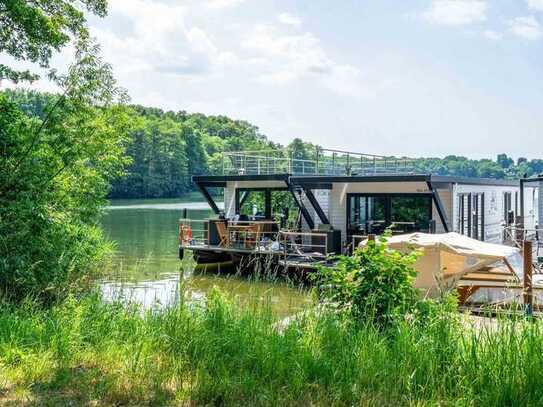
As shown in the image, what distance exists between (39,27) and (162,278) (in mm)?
9313

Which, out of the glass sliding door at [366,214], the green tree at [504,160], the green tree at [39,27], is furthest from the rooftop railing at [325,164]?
the green tree at [504,160]

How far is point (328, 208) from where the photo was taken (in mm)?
18609

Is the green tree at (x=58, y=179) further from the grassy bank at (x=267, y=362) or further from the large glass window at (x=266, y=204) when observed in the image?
the large glass window at (x=266, y=204)

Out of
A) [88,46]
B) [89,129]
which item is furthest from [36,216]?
[88,46]

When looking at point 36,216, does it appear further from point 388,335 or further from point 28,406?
point 388,335

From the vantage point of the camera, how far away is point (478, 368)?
12.9 feet

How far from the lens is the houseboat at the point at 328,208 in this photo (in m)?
16.6

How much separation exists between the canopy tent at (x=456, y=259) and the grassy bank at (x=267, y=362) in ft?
18.2

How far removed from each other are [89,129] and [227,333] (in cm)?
673

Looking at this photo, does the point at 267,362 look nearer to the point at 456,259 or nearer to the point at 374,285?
the point at 374,285

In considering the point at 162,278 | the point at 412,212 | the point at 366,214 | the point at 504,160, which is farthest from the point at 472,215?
the point at 504,160

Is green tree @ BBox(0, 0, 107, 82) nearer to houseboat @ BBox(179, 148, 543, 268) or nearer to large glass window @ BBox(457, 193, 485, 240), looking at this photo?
houseboat @ BBox(179, 148, 543, 268)

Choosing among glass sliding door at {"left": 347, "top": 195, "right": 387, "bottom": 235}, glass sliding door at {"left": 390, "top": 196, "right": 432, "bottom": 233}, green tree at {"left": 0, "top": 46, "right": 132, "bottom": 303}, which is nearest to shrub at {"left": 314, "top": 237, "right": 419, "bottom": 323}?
green tree at {"left": 0, "top": 46, "right": 132, "bottom": 303}

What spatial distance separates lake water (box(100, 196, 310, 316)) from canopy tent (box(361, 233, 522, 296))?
7.67 ft
